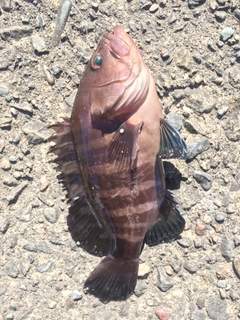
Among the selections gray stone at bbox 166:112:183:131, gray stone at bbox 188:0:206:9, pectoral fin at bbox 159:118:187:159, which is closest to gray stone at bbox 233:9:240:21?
gray stone at bbox 188:0:206:9

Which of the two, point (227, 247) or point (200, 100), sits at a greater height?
point (200, 100)

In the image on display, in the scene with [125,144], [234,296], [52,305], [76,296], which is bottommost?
[52,305]

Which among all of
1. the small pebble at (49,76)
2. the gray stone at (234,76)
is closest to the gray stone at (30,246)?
the small pebble at (49,76)

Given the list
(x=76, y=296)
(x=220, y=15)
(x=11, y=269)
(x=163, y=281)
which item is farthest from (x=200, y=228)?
(x=220, y=15)

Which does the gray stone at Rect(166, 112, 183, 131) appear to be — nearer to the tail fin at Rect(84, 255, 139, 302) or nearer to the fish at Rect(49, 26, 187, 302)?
the fish at Rect(49, 26, 187, 302)

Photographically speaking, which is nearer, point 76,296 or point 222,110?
point 222,110

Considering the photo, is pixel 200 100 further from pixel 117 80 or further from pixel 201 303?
pixel 201 303

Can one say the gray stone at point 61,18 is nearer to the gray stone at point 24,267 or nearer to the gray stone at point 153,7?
the gray stone at point 153,7
